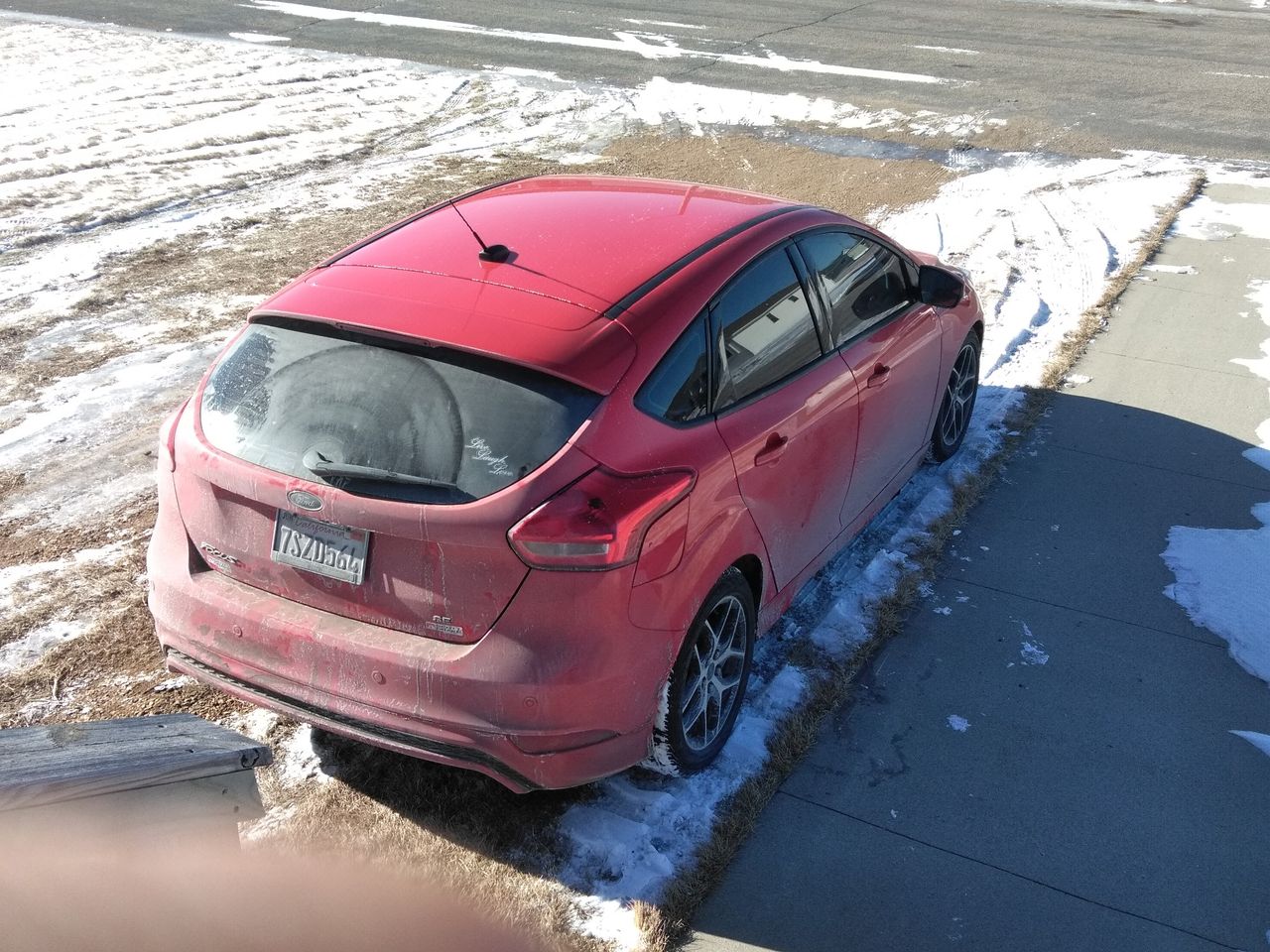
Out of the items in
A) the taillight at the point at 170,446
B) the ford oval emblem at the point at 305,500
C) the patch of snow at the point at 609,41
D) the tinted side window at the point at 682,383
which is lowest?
the patch of snow at the point at 609,41

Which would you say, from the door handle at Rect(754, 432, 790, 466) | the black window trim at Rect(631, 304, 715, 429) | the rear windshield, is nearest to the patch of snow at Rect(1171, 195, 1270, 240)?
the door handle at Rect(754, 432, 790, 466)

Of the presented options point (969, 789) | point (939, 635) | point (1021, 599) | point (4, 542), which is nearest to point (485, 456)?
point (969, 789)

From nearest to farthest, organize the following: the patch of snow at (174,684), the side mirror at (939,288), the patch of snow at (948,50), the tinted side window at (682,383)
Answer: the tinted side window at (682,383)
the patch of snow at (174,684)
the side mirror at (939,288)
the patch of snow at (948,50)

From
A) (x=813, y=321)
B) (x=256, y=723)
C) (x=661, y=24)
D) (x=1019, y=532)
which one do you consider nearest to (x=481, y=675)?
(x=256, y=723)

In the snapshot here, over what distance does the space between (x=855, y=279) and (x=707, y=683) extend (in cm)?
196

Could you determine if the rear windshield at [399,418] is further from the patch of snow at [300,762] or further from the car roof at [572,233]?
the patch of snow at [300,762]

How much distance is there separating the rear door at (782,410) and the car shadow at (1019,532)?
593 millimetres

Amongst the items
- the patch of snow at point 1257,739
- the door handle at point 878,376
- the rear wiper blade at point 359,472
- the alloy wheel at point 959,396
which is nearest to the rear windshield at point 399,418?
the rear wiper blade at point 359,472

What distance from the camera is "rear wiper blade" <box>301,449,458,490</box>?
345 centimetres

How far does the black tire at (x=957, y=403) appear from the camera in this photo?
622 centimetres

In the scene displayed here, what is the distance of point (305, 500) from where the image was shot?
11.6 feet

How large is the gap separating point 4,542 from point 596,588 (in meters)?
3.40

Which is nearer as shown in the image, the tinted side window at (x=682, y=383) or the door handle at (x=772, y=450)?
the tinted side window at (x=682, y=383)

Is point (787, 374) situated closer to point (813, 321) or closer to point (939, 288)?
point (813, 321)
